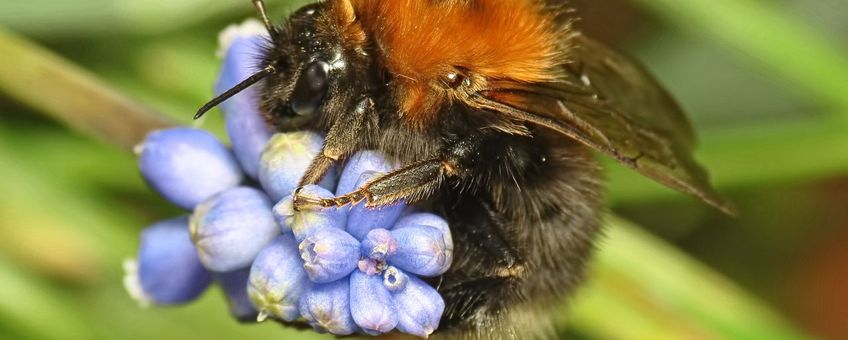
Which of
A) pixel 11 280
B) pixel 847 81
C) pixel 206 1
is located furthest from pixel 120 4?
pixel 847 81

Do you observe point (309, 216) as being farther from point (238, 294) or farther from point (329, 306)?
point (238, 294)

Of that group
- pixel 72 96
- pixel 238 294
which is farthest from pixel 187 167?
pixel 72 96

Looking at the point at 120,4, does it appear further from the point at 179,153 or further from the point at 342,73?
the point at 342,73

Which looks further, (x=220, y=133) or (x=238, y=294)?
(x=220, y=133)

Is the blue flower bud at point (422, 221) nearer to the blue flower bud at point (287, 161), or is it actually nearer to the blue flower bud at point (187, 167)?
the blue flower bud at point (287, 161)

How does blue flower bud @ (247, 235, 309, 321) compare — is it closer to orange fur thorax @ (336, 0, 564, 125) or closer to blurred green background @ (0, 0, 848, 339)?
orange fur thorax @ (336, 0, 564, 125)

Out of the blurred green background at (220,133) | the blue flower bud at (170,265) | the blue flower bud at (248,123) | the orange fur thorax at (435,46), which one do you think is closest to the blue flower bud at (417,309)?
the orange fur thorax at (435,46)

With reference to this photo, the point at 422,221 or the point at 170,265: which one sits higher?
the point at 422,221
